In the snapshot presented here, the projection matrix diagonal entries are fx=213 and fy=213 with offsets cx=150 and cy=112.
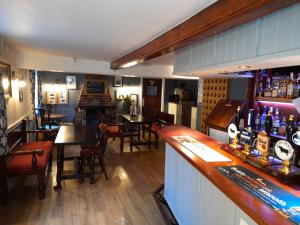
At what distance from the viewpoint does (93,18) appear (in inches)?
77.5

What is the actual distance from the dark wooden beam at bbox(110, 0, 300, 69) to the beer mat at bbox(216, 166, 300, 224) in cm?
106

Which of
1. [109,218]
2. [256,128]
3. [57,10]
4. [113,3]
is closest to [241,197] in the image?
[113,3]

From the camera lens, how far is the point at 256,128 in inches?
126

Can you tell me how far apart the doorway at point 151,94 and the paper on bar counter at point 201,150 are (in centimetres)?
586

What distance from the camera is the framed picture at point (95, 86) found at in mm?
7664

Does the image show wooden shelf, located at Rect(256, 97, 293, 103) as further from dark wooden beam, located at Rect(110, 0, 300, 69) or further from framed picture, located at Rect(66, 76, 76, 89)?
framed picture, located at Rect(66, 76, 76, 89)

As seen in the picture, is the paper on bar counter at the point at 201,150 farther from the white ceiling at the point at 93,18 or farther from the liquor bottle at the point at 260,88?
the liquor bottle at the point at 260,88

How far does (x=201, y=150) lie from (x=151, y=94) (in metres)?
6.68

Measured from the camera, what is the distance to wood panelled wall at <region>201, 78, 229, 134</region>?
4.41 m

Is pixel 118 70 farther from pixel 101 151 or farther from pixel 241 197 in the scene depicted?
pixel 241 197

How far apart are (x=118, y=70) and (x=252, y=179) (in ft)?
14.6

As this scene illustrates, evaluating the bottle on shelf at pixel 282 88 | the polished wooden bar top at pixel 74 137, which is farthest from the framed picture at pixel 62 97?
the bottle on shelf at pixel 282 88

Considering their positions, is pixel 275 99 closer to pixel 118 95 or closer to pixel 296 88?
pixel 296 88

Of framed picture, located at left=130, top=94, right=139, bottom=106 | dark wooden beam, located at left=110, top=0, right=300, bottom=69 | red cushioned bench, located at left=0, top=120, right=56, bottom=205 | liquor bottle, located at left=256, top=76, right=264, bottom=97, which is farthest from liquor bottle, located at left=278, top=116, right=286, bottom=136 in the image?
framed picture, located at left=130, top=94, right=139, bottom=106
